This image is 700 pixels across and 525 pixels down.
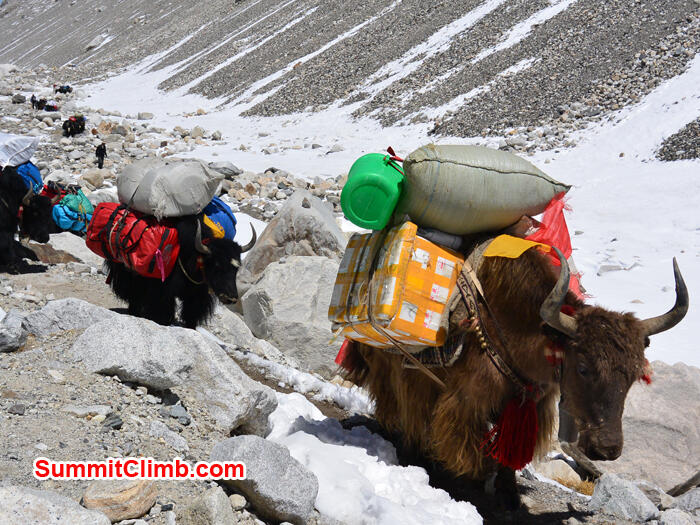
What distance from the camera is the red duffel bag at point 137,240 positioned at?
4387mm

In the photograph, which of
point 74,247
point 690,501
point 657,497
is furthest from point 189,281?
point 690,501

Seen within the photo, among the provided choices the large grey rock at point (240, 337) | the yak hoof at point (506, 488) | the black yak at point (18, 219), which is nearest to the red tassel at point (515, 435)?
the yak hoof at point (506, 488)

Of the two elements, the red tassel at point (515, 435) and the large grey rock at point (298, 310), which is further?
the large grey rock at point (298, 310)

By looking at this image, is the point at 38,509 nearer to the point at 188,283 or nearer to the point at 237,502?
the point at 237,502

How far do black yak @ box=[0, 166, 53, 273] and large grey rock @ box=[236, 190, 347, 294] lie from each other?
6.62 feet

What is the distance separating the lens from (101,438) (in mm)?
2344

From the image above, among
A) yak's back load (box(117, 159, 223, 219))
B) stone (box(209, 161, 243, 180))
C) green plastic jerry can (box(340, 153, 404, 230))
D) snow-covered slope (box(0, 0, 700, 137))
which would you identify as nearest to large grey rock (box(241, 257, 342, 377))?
yak's back load (box(117, 159, 223, 219))

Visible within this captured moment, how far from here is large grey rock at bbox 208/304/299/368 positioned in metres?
4.90

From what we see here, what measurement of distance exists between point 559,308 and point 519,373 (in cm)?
49

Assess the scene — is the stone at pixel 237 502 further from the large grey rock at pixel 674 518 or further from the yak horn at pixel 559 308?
the large grey rock at pixel 674 518

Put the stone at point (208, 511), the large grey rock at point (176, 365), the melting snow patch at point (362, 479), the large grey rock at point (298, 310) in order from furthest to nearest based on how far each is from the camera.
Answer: the large grey rock at point (298, 310)
the large grey rock at point (176, 365)
the melting snow patch at point (362, 479)
the stone at point (208, 511)

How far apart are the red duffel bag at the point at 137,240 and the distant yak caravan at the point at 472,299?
1787 millimetres

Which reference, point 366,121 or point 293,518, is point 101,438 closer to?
point 293,518

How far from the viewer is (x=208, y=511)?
202 centimetres
